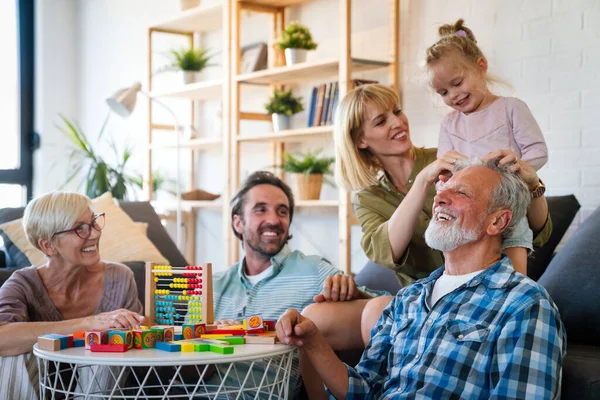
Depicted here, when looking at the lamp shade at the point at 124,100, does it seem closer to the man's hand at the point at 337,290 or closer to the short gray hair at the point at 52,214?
the short gray hair at the point at 52,214

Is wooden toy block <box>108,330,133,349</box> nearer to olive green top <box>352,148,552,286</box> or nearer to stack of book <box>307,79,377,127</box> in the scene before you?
olive green top <box>352,148,552,286</box>

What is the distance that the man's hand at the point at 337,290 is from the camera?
2334mm

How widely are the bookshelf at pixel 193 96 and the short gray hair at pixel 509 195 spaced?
2918 mm

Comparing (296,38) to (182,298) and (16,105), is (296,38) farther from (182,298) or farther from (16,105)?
(16,105)

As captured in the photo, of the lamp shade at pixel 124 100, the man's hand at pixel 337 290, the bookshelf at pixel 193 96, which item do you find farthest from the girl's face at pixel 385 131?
the lamp shade at pixel 124 100

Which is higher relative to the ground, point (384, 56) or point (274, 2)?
point (274, 2)

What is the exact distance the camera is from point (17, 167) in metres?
6.61

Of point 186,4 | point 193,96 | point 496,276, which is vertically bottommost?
point 496,276

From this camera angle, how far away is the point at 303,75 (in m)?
4.43

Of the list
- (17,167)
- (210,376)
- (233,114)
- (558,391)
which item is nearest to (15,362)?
(210,376)

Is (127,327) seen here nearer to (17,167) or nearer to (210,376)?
(210,376)

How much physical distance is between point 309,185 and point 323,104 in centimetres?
46

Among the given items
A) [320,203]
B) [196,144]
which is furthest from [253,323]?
[196,144]

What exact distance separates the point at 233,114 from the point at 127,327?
2.75 meters
